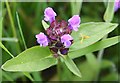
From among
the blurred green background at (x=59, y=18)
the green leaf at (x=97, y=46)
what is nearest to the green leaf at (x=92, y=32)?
the green leaf at (x=97, y=46)

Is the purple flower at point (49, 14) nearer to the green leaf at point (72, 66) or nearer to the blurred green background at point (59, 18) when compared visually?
the green leaf at point (72, 66)

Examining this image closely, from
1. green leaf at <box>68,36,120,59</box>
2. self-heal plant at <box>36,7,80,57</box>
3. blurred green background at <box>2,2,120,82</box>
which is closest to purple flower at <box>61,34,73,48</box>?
self-heal plant at <box>36,7,80,57</box>

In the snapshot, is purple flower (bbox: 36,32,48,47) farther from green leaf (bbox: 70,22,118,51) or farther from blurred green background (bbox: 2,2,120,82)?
blurred green background (bbox: 2,2,120,82)

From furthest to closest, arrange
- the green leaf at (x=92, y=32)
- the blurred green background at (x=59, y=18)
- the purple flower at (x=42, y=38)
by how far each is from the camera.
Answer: the blurred green background at (x=59, y=18), the green leaf at (x=92, y=32), the purple flower at (x=42, y=38)

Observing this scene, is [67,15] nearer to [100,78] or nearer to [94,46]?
[100,78]

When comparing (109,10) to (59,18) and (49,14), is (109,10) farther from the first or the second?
(59,18)

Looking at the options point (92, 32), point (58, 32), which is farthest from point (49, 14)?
point (92, 32)
